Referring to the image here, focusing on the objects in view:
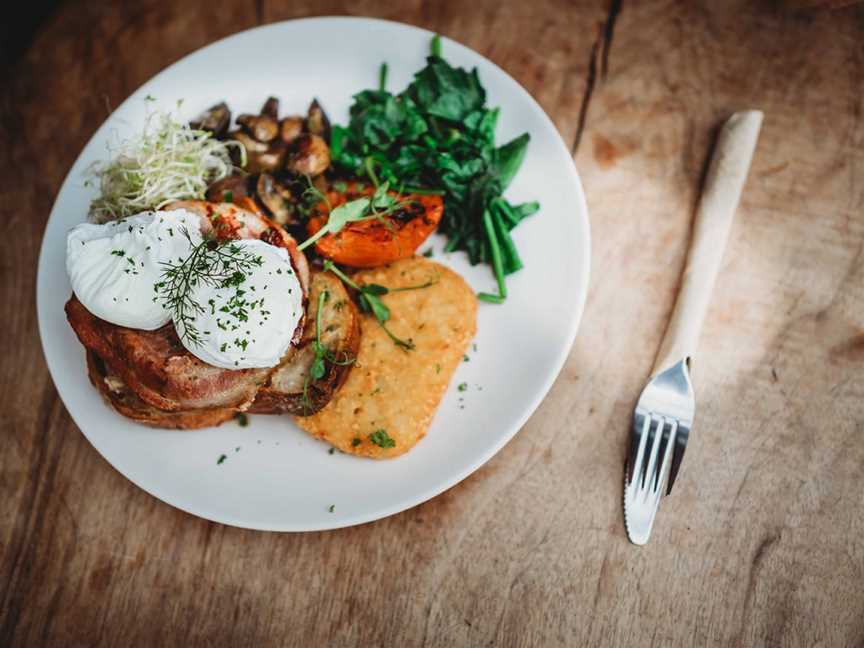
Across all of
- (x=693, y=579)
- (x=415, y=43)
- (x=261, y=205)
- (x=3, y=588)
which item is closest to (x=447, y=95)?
(x=415, y=43)

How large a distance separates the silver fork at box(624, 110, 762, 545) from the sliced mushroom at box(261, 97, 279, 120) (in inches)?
80.1

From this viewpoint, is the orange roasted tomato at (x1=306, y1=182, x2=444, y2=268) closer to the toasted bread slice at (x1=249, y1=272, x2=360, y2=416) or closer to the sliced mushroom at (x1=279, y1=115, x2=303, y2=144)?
the toasted bread slice at (x1=249, y1=272, x2=360, y2=416)

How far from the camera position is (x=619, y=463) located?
3096 millimetres

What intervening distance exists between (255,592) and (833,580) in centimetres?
249

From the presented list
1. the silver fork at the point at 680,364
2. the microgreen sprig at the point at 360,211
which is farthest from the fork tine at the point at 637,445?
the microgreen sprig at the point at 360,211

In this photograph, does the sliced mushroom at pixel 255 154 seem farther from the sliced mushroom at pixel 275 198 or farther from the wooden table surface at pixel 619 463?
the wooden table surface at pixel 619 463

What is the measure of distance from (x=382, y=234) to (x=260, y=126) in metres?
0.80

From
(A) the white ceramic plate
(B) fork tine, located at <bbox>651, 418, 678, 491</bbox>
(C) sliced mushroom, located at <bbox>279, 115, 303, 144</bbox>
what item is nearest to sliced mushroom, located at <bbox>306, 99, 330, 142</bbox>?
(C) sliced mushroom, located at <bbox>279, 115, 303, 144</bbox>

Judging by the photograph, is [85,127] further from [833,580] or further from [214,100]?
[833,580]

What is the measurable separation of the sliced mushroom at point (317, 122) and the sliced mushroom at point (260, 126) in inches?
6.3

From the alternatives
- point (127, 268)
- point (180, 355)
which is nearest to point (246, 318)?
point (180, 355)

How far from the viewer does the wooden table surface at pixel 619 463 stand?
302cm

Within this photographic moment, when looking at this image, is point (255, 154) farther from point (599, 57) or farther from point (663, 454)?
point (663, 454)

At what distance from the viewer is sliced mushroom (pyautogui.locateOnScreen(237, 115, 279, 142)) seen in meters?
3.21
